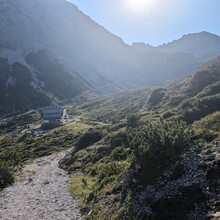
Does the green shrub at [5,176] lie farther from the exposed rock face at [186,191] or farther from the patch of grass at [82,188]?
the exposed rock face at [186,191]

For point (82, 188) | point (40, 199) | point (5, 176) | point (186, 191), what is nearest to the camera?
point (186, 191)

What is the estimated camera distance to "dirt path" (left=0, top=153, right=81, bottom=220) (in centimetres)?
3294

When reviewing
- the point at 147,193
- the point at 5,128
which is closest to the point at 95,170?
the point at 147,193

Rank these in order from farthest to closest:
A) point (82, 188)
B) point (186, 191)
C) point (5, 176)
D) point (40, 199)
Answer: point (5, 176)
point (82, 188)
point (40, 199)
point (186, 191)

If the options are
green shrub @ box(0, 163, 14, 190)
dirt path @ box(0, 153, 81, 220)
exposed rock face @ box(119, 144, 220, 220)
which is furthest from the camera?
green shrub @ box(0, 163, 14, 190)

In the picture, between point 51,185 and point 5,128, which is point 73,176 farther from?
point 5,128

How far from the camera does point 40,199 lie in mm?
39281

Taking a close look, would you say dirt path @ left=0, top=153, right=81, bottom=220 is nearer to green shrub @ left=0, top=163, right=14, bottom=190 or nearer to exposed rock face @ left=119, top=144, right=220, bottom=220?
green shrub @ left=0, top=163, right=14, bottom=190

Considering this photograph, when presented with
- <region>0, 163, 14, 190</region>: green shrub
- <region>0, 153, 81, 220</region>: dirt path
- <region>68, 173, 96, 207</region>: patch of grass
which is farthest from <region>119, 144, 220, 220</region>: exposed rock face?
<region>0, 163, 14, 190</region>: green shrub

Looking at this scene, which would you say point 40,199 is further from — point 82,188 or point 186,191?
point 186,191

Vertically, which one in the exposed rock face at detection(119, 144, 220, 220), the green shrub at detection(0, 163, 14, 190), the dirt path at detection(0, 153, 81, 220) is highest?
the exposed rock face at detection(119, 144, 220, 220)

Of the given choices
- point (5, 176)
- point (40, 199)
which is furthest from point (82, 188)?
point (5, 176)

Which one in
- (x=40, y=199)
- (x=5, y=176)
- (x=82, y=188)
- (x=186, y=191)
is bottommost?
(x=5, y=176)

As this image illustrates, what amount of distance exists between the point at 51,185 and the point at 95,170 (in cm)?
620
